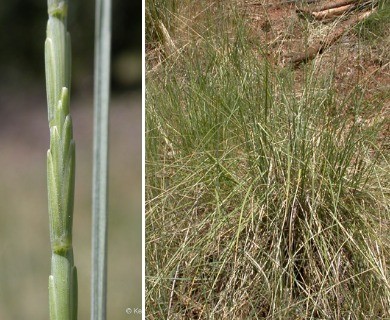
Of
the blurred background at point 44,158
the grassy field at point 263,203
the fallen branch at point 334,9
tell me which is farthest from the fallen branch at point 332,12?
the blurred background at point 44,158

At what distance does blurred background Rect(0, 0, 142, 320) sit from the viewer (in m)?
0.89

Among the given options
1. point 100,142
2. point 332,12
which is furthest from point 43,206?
point 332,12

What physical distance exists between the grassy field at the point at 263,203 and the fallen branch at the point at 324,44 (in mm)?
166

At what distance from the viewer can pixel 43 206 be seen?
945 mm

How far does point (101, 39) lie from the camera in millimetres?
573

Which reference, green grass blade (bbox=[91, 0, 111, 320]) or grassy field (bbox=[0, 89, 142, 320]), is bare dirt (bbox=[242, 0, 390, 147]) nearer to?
grassy field (bbox=[0, 89, 142, 320])

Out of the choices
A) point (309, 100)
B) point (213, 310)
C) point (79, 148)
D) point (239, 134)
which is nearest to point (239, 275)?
point (213, 310)

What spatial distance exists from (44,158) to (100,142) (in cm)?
39

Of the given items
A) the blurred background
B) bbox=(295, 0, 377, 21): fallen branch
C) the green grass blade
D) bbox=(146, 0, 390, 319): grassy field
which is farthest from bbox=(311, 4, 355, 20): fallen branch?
the green grass blade

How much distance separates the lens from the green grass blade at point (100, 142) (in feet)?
1.85

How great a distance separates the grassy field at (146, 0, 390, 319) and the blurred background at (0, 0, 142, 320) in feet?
1.33

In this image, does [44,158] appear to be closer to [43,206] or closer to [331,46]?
[43,206]

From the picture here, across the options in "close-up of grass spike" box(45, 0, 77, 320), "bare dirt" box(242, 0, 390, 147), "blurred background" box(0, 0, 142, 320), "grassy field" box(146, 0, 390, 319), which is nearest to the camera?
"close-up of grass spike" box(45, 0, 77, 320)

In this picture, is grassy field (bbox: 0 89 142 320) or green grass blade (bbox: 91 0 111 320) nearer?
green grass blade (bbox: 91 0 111 320)
